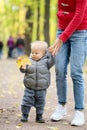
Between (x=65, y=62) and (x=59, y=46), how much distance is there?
0.94 feet

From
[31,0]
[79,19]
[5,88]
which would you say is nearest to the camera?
[79,19]

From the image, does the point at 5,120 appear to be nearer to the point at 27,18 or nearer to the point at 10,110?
the point at 10,110

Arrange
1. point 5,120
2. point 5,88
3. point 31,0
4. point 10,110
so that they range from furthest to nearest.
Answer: point 31,0
point 5,88
point 10,110
point 5,120

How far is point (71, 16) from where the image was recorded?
24.1 ft

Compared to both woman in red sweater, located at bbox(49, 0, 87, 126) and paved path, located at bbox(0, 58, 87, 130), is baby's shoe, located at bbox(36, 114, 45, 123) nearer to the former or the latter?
paved path, located at bbox(0, 58, 87, 130)

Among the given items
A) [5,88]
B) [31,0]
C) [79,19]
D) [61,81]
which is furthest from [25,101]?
[31,0]

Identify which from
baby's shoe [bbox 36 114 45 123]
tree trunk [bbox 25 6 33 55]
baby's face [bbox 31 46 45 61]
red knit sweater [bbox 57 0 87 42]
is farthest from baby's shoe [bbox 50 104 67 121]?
tree trunk [bbox 25 6 33 55]

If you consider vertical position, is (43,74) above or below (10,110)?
above

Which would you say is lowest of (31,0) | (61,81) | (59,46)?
(61,81)

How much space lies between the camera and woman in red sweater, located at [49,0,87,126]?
7219mm

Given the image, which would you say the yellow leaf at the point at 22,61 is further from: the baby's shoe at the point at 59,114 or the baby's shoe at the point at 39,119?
the baby's shoe at the point at 59,114

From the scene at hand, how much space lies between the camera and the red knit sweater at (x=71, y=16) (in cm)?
718

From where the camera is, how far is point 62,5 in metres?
7.46

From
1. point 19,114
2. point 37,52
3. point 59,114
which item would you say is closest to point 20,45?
point 19,114
